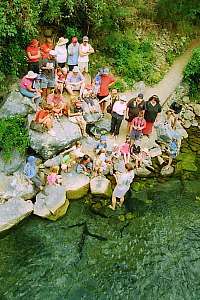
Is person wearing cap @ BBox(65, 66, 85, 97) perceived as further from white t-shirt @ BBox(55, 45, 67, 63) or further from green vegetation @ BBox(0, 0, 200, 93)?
green vegetation @ BBox(0, 0, 200, 93)

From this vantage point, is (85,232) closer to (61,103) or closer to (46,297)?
(46,297)

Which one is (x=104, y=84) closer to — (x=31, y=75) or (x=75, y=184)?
(x=31, y=75)

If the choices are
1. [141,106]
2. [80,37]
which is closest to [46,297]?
[141,106]

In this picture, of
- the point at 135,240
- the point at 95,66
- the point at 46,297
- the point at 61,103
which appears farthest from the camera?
the point at 95,66

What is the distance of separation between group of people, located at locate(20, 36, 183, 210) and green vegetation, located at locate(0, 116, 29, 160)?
0.43 m

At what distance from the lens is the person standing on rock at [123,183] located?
43.8 feet

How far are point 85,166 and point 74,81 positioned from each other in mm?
2520

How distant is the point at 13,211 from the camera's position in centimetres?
1290

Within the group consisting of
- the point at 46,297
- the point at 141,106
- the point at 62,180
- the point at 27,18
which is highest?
the point at 27,18

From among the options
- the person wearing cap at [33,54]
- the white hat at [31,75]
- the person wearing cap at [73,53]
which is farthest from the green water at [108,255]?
the person wearing cap at [73,53]

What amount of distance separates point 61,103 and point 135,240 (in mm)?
4174

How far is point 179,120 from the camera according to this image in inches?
661

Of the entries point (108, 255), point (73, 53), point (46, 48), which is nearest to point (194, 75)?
point (73, 53)

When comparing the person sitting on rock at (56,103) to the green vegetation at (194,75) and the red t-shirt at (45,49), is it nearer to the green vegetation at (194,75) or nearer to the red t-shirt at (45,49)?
the red t-shirt at (45,49)
